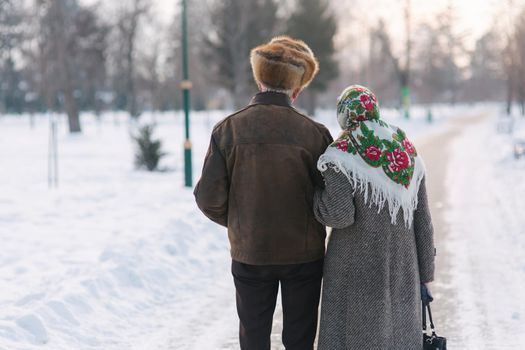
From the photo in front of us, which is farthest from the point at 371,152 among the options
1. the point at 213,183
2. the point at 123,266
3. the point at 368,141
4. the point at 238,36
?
the point at 238,36

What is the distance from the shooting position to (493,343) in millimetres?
4617

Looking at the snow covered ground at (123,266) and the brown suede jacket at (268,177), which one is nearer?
the brown suede jacket at (268,177)

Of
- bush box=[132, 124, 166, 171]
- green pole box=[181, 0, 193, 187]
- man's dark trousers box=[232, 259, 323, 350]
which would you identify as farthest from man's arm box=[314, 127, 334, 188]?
bush box=[132, 124, 166, 171]

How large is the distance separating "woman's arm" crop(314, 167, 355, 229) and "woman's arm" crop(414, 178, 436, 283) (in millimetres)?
410

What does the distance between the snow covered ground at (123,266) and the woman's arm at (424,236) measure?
1936 mm

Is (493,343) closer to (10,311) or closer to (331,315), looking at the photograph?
(331,315)

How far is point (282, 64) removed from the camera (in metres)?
2.95

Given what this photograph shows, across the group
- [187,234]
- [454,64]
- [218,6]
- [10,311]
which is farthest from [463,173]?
[454,64]

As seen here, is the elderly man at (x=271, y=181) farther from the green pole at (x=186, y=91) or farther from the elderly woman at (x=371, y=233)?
the green pole at (x=186, y=91)

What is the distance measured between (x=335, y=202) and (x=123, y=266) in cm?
384

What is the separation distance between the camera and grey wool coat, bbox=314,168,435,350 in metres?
3.08

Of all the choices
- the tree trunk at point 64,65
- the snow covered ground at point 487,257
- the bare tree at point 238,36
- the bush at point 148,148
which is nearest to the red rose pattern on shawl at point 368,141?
the snow covered ground at point 487,257

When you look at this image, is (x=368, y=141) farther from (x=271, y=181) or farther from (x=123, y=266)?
(x=123, y=266)

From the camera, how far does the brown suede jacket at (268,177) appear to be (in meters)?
2.96
